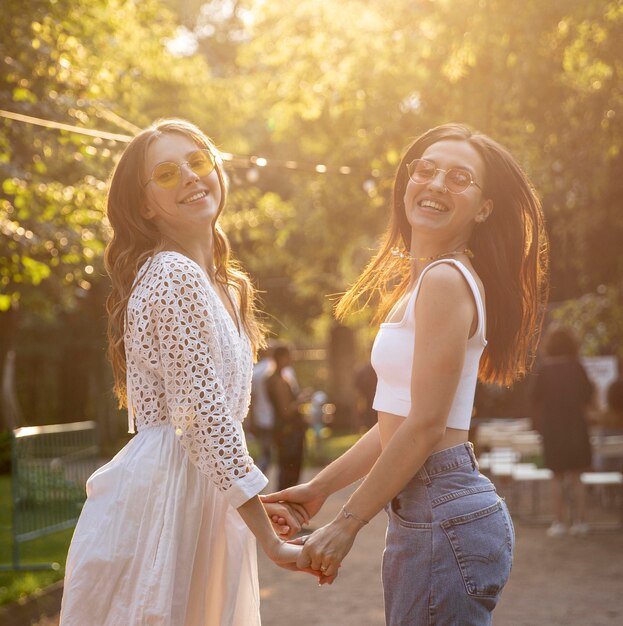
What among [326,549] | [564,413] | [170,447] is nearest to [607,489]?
[564,413]

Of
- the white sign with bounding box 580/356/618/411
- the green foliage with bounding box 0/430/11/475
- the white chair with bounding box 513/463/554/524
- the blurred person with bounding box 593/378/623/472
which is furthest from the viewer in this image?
the green foliage with bounding box 0/430/11/475

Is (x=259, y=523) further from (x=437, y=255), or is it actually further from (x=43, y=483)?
(x=43, y=483)

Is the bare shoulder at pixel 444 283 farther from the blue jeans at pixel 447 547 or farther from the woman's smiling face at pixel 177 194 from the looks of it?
the woman's smiling face at pixel 177 194

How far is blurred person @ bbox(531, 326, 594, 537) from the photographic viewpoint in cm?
1197

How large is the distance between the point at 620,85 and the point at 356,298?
7.93m

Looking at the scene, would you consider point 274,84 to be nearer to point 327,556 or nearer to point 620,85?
point 620,85

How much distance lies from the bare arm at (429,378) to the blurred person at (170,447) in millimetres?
405

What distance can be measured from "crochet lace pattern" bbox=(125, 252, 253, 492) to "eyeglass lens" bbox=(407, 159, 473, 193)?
2.33 feet

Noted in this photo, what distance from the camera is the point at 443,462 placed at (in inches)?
122

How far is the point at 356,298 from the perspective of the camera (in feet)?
12.4

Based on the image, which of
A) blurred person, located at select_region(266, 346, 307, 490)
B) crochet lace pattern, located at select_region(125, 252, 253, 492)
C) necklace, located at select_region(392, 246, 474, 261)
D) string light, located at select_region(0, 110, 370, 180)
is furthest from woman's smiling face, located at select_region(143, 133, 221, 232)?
blurred person, located at select_region(266, 346, 307, 490)

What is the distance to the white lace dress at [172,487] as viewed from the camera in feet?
10.5

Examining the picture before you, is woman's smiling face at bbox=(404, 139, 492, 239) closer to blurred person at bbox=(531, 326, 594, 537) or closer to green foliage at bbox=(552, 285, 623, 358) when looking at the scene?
blurred person at bbox=(531, 326, 594, 537)

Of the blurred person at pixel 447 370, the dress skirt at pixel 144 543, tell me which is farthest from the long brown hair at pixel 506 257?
the dress skirt at pixel 144 543
